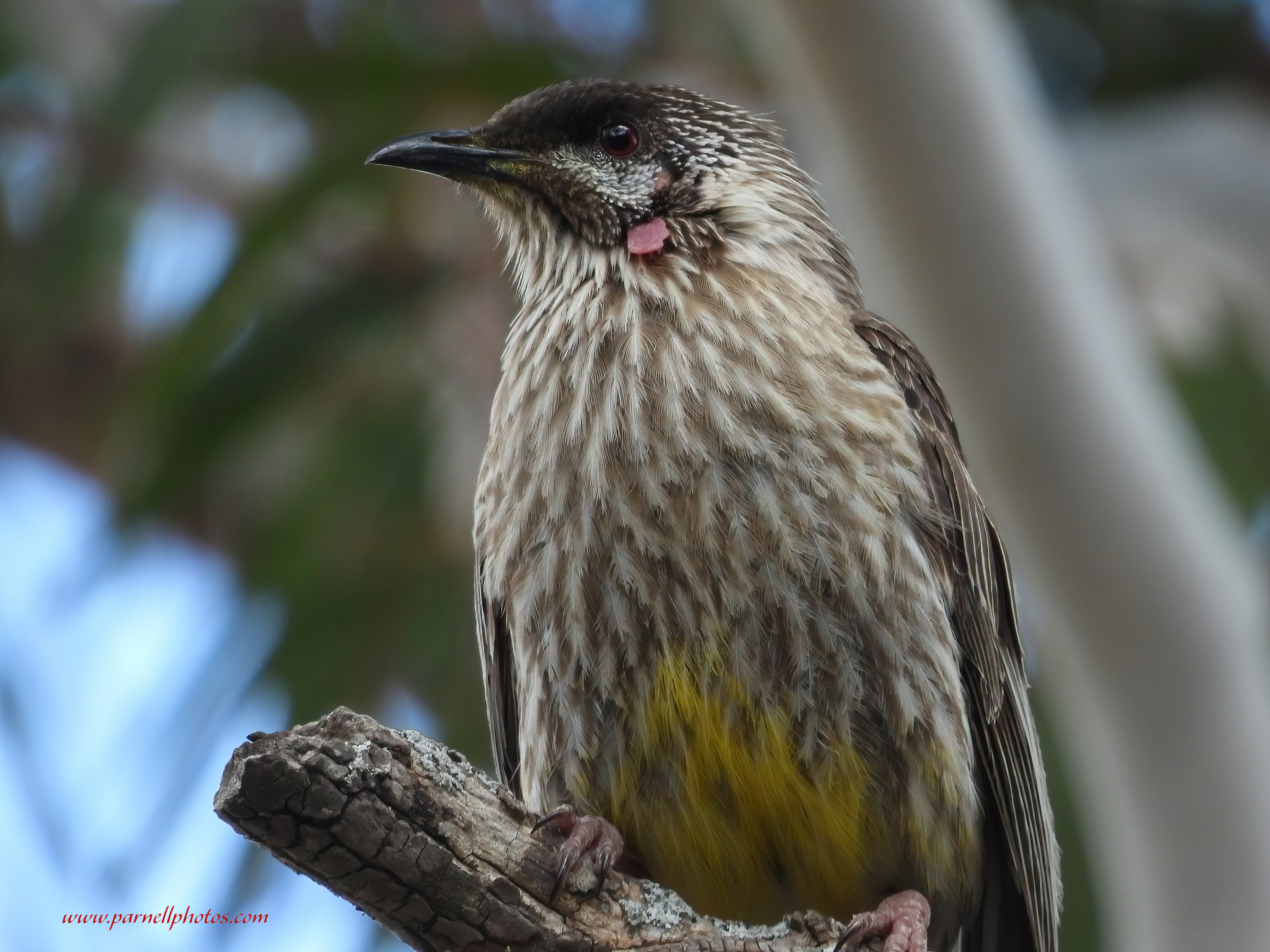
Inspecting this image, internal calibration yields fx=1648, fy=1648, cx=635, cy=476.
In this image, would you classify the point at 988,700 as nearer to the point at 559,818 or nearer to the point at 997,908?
the point at 997,908

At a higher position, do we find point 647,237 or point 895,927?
point 647,237

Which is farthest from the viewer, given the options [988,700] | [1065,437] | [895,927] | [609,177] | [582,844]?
[1065,437]

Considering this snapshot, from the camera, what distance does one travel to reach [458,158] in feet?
14.1

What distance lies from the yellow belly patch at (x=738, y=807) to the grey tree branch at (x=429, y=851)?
0.39 m

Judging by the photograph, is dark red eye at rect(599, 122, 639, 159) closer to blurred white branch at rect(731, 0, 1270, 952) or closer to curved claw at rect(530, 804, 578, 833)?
blurred white branch at rect(731, 0, 1270, 952)

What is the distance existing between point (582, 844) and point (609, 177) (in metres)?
1.87

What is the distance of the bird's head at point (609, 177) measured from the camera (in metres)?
4.23

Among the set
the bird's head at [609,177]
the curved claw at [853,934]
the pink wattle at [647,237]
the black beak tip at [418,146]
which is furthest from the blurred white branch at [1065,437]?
the curved claw at [853,934]

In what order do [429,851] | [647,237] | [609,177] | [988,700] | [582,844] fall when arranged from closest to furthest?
1. [429,851]
2. [582,844]
3. [988,700]
4. [647,237]
5. [609,177]

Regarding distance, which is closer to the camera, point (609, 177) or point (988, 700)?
point (988, 700)

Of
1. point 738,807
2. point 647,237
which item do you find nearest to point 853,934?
point 738,807

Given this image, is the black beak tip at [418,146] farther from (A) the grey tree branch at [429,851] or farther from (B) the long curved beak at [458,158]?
(A) the grey tree branch at [429,851]

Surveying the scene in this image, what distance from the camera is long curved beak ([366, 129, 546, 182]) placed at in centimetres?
427

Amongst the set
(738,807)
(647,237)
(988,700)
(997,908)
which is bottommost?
(997,908)
